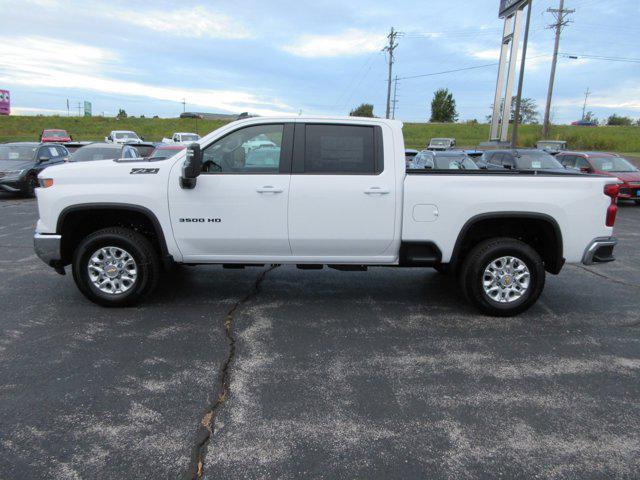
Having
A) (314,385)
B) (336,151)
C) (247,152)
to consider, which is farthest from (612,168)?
(314,385)

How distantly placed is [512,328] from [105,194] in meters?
4.29

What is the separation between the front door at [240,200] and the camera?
15.8ft

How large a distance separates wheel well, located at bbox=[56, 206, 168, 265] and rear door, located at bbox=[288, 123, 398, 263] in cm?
148

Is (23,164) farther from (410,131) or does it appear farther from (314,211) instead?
(410,131)

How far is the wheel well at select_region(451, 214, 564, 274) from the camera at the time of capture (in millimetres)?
4891

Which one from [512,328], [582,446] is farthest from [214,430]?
[512,328]

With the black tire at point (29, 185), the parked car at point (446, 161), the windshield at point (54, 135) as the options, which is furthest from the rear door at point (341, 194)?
the windshield at point (54, 135)

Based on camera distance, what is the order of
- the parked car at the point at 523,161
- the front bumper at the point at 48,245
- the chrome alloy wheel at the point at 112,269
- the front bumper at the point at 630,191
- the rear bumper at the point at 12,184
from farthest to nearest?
the parked car at the point at 523,161, the front bumper at the point at 630,191, the rear bumper at the point at 12,184, the chrome alloy wheel at the point at 112,269, the front bumper at the point at 48,245

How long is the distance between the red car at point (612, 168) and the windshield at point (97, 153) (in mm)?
14335

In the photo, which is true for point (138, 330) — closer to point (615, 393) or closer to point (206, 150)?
point (206, 150)

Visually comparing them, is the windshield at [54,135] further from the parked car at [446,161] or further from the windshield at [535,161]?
the windshield at [535,161]

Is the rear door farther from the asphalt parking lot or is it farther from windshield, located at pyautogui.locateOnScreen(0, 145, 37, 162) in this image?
windshield, located at pyautogui.locateOnScreen(0, 145, 37, 162)

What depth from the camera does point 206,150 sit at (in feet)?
16.0

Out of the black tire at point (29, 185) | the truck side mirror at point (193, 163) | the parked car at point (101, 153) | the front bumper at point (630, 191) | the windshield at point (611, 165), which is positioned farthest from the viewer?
the windshield at point (611, 165)
